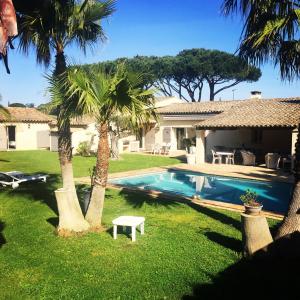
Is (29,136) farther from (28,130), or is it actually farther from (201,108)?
(201,108)

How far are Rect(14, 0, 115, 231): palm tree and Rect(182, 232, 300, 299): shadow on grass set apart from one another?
12.8 feet

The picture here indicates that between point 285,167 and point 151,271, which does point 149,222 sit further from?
point 285,167

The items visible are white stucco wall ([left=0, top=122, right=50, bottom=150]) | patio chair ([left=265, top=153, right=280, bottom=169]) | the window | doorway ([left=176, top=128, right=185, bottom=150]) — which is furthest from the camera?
white stucco wall ([left=0, top=122, right=50, bottom=150])

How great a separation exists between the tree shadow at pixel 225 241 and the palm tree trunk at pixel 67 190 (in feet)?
10.2

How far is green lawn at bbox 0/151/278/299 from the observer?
226 inches

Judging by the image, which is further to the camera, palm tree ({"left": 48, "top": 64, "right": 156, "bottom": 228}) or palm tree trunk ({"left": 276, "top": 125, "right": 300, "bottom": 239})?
palm tree ({"left": 48, "top": 64, "right": 156, "bottom": 228})

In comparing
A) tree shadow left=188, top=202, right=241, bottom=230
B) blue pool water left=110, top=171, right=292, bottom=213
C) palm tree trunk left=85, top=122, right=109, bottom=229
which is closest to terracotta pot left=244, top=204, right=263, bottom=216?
tree shadow left=188, top=202, right=241, bottom=230

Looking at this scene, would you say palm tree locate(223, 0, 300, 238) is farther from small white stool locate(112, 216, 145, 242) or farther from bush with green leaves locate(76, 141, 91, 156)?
bush with green leaves locate(76, 141, 91, 156)

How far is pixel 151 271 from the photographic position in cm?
638

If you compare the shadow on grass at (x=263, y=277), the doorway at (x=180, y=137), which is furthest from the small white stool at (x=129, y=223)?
the doorway at (x=180, y=137)

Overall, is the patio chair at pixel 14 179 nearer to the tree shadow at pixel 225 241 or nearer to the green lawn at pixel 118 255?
the green lawn at pixel 118 255

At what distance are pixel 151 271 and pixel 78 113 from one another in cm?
392

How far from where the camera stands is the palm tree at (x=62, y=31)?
832cm

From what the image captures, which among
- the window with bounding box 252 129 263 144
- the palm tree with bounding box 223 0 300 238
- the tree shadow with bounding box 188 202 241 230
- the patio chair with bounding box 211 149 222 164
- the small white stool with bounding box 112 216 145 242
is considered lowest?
the tree shadow with bounding box 188 202 241 230
